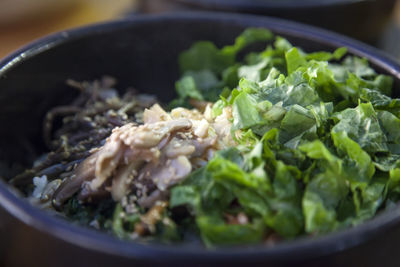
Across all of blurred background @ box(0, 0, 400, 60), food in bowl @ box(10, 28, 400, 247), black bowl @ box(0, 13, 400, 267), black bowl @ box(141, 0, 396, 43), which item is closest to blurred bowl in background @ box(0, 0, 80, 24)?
blurred background @ box(0, 0, 400, 60)

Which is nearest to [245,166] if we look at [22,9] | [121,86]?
[121,86]

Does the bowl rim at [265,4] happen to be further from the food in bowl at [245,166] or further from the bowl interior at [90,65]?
the food in bowl at [245,166]

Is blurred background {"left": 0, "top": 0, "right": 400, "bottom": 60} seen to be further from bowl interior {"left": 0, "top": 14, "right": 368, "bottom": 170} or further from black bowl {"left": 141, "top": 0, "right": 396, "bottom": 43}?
bowl interior {"left": 0, "top": 14, "right": 368, "bottom": 170}

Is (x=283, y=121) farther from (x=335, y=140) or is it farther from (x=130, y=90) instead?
(x=130, y=90)

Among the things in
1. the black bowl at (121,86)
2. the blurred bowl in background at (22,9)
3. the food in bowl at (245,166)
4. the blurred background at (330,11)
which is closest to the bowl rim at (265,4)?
the blurred background at (330,11)

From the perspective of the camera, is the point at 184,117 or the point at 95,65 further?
the point at 95,65

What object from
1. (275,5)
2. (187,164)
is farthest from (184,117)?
(275,5)

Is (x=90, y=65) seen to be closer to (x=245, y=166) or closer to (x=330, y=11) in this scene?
(x=245, y=166)
